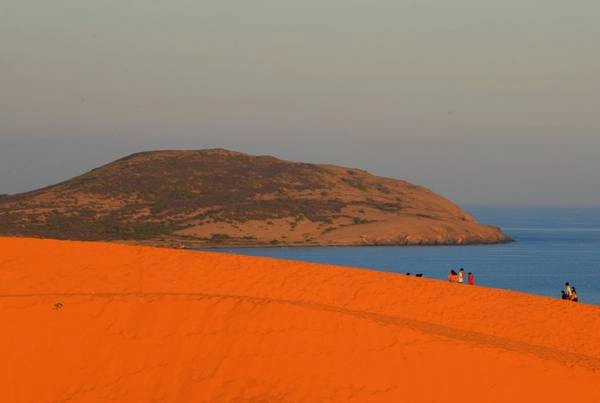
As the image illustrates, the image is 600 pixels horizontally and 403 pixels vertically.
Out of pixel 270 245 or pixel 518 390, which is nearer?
pixel 518 390

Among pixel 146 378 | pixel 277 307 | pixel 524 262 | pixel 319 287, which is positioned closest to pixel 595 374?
pixel 277 307

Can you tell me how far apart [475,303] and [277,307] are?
457 inches

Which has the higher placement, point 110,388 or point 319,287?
point 319,287

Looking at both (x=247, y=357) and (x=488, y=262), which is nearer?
(x=247, y=357)

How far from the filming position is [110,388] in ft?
76.5

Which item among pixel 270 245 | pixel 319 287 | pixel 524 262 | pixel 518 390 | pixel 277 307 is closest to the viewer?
pixel 518 390

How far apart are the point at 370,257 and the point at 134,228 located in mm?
50894

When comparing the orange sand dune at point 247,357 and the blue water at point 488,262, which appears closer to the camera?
the orange sand dune at point 247,357

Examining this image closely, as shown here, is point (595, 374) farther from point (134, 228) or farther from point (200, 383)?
point (134, 228)

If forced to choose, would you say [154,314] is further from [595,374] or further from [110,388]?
[595,374]

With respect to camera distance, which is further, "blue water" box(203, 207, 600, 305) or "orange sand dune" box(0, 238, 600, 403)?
Answer: "blue water" box(203, 207, 600, 305)

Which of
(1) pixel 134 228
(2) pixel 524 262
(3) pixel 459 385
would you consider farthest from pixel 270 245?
(3) pixel 459 385

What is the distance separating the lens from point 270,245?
19450 cm

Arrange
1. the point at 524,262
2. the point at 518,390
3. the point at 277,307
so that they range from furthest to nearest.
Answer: the point at 524,262 → the point at 277,307 → the point at 518,390
